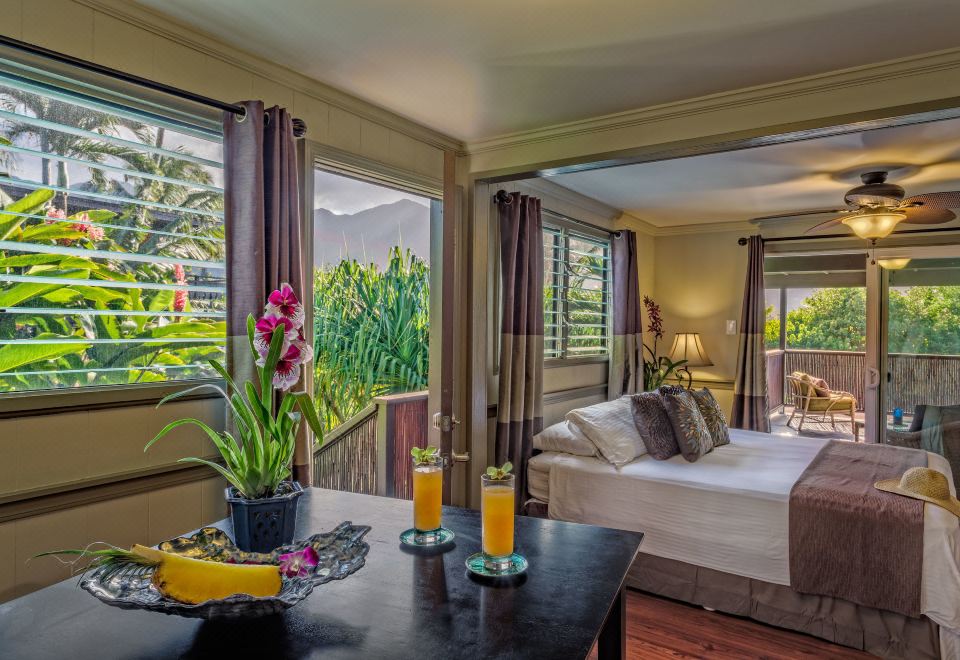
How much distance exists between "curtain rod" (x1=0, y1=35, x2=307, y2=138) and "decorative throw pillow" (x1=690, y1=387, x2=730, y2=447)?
3.17m

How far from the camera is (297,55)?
237cm

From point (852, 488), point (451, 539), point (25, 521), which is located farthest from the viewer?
point (852, 488)

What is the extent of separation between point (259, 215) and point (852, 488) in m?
2.88

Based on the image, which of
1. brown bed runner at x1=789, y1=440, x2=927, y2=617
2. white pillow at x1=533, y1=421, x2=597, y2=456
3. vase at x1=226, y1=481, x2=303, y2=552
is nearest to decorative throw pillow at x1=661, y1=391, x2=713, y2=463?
white pillow at x1=533, y1=421, x2=597, y2=456

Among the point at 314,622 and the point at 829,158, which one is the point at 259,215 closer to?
the point at 314,622

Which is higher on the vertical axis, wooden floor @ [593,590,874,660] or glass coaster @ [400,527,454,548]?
glass coaster @ [400,527,454,548]

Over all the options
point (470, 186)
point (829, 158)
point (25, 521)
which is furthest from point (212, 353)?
point (829, 158)

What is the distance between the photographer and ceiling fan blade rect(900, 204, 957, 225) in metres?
3.53

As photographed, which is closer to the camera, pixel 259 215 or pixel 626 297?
pixel 259 215

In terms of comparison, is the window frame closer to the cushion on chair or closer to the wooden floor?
the wooden floor

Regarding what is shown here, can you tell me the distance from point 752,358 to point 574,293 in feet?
6.66

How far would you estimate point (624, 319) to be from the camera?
17.2ft

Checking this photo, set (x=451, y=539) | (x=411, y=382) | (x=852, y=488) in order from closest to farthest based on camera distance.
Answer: (x=451, y=539) → (x=852, y=488) → (x=411, y=382)

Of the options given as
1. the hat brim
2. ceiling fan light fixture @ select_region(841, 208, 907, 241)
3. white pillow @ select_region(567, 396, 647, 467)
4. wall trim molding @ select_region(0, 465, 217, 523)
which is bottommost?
the hat brim
